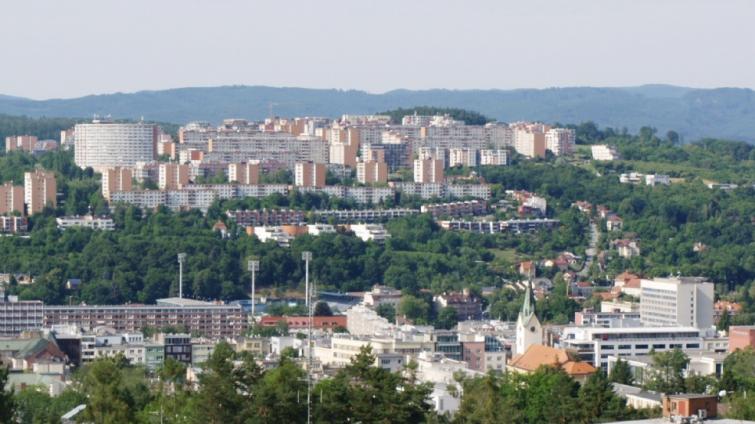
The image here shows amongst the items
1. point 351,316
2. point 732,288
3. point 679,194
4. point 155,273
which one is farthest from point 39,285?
point 679,194

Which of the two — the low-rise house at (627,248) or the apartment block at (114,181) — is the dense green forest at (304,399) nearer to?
the low-rise house at (627,248)

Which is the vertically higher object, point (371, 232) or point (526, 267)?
point (371, 232)

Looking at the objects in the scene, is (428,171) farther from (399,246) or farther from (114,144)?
(114,144)

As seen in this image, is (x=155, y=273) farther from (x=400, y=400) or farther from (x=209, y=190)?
(x=400, y=400)

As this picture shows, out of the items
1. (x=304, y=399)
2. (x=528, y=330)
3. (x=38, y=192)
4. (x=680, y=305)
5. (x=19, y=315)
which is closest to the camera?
(x=304, y=399)

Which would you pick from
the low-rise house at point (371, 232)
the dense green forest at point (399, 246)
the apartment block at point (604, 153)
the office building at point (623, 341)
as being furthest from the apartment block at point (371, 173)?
the office building at point (623, 341)

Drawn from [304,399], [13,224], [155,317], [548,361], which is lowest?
[155,317]

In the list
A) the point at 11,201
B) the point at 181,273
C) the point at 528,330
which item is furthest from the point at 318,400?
the point at 11,201
